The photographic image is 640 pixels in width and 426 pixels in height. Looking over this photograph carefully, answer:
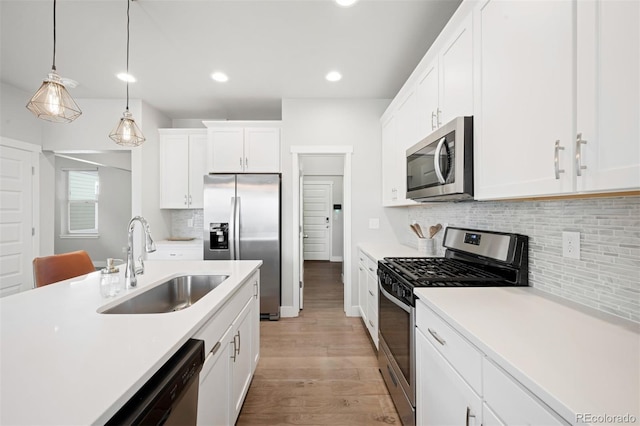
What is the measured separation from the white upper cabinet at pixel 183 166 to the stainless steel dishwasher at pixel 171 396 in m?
3.30

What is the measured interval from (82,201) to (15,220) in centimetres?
280

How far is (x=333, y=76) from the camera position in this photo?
2932mm

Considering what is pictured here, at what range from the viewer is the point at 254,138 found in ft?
11.7

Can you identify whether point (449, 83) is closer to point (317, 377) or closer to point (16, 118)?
point (317, 377)

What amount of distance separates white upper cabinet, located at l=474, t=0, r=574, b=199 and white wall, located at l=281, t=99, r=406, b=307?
211 centimetres

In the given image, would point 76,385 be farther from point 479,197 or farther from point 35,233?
point 35,233

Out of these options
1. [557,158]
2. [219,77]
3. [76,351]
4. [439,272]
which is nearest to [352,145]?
[219,77]

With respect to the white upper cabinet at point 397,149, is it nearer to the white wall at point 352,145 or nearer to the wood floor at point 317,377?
the white wall at point 352,145

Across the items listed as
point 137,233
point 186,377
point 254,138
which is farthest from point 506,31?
point 137,233

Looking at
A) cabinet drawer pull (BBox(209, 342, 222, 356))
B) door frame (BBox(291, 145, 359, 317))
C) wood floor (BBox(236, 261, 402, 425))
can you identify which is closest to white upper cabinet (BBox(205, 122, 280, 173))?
door frame (BBox(291, 145, 359, 317))

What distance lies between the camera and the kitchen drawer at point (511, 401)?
0.65 metres

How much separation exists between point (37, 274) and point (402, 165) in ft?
9.62

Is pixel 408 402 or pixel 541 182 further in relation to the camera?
pixel 408 402
